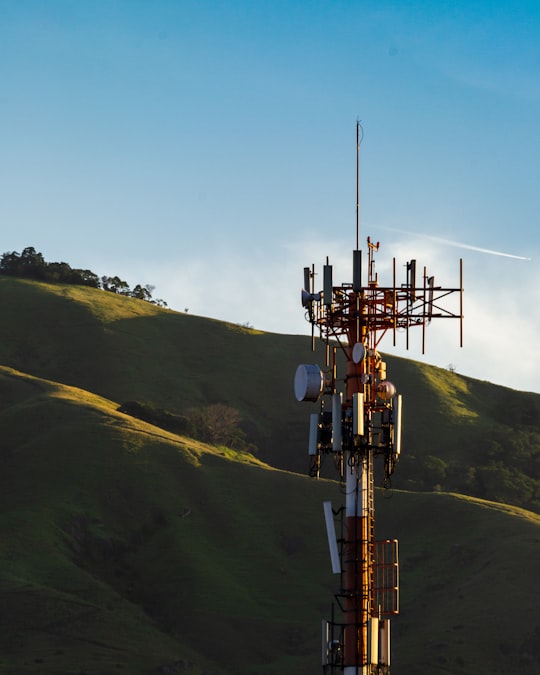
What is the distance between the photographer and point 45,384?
537 ft

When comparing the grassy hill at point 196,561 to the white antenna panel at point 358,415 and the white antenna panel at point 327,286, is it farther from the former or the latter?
the white antenna panel at point 358,415

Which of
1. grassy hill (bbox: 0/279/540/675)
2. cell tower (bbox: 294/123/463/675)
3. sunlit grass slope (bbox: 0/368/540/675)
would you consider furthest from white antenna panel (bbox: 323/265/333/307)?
sunlit grass slope (bbox: 0/368/540/675)

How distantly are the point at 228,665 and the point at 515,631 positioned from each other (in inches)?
889

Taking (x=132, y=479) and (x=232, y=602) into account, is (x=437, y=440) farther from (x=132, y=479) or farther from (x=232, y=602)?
(x=232, y=602)

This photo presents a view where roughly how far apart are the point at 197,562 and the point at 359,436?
90695 millimetres

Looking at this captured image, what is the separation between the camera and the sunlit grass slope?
98.8m

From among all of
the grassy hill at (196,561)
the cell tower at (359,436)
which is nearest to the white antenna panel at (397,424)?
the cell tower at (359,436)

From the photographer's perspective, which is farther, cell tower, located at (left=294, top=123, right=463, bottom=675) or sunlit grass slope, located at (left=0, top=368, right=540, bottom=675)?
sunlit grass slope, located at (left=0, top=368, right=540, bottom=675)

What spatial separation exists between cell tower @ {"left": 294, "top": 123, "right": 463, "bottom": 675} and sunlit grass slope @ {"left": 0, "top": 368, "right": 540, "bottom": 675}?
6311cm

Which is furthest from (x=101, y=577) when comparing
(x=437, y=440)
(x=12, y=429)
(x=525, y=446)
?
(x=525, y=446)

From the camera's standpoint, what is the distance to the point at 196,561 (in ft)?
393

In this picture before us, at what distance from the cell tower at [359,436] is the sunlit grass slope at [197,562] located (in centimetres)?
6311

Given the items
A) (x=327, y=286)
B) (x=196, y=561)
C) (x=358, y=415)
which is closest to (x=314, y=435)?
(x=358, y=415)

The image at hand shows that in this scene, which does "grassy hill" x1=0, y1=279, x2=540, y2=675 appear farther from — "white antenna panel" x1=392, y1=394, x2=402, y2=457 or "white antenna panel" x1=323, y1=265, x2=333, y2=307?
"white antenna panel" x1=323, y1=265, x2=333, y2=307
